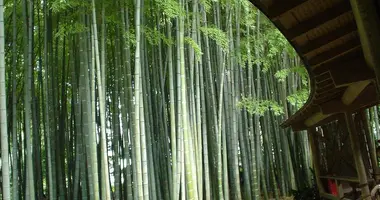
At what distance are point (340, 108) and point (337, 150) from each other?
1.79 m

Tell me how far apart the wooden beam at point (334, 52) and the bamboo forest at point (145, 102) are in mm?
2155

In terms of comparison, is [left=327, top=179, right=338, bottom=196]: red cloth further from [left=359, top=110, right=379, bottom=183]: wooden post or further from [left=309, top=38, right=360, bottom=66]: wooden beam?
[left=309, top=38, right=360, bottom=66]: wooden beam

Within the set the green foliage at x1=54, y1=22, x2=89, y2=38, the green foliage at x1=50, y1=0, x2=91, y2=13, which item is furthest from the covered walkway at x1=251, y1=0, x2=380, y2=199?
the green foliage at x1=50, y1=0, x2=91, y2=13

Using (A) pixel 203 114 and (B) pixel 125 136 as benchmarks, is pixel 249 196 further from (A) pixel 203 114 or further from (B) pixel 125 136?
(B) pixel 125 136

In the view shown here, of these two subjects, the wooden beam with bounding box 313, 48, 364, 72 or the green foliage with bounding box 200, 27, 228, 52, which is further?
the green foliage with bounding box 200, 27, 228, 52

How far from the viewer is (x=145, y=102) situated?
5652 millimetres

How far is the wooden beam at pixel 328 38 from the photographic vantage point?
2.04 metres

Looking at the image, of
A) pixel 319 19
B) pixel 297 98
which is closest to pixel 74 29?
pixel 319 19

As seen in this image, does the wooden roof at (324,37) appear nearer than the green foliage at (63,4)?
Yes

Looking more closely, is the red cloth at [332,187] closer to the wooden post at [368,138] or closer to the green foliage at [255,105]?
the wooden post at [368,138]

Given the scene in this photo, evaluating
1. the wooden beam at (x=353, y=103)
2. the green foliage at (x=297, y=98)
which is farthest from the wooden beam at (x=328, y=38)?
the green foliage at (x=297, y=98)

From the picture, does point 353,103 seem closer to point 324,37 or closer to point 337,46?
point 337,46

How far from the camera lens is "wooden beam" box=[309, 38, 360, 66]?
221 centimetres

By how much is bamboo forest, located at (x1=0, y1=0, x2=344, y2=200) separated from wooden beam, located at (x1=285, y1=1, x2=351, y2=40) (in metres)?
2.35
